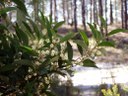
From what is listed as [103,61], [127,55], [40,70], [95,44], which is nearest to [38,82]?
[40,70]

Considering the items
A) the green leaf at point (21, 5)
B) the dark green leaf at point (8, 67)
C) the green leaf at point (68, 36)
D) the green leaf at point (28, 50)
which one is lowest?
the dark green leaf at point (8, 67)

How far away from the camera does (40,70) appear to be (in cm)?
179

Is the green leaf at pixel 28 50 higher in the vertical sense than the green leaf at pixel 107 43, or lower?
lower

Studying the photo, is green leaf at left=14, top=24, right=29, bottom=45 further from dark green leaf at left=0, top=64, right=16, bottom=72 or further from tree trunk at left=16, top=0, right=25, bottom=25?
dark green leaf at left=0, top=64, right=16, bottom=72

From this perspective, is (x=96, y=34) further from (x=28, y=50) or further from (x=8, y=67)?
(x=8, y=67)

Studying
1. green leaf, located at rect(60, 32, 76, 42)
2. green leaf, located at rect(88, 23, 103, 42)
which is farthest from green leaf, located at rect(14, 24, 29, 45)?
green leaf, located at rect(88, 23, 103, 42)

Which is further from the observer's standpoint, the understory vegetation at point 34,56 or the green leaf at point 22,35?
the green leaf at point 22,35

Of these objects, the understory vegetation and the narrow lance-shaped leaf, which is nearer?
the understory vegetation

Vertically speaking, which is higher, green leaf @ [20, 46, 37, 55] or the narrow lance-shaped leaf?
the narrow lance-shaped leaf

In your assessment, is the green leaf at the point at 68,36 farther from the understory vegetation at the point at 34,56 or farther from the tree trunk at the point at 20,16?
the tree trunk at the point at 20,16

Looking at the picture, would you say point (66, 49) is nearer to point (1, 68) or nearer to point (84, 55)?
point (84, 55)

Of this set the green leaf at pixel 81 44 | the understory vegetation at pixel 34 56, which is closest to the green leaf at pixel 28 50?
the understory vegetation at pixel 34 56

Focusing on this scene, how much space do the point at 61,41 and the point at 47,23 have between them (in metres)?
0.14

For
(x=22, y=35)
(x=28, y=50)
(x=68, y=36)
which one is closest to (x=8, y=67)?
(x=28, y=50)
